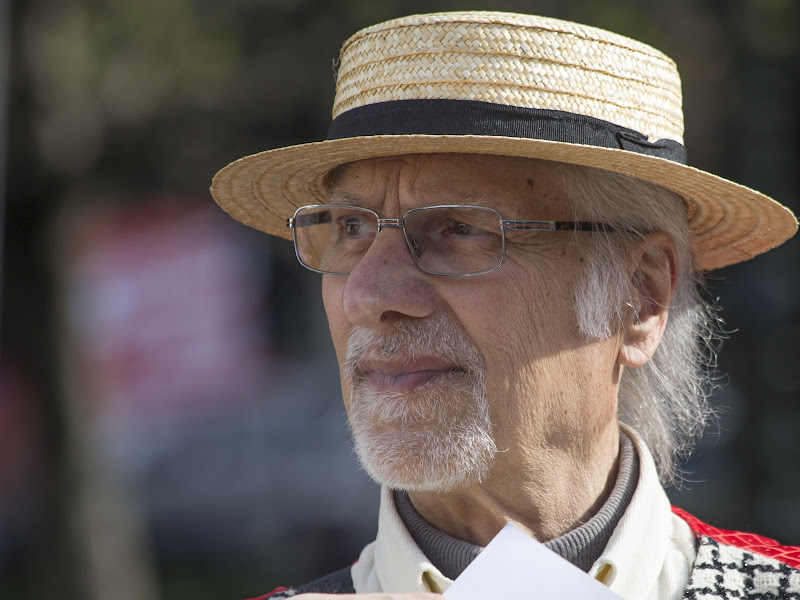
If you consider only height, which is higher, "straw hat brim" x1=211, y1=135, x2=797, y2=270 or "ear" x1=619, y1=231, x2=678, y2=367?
"straw hat brim" x1=211, y1=135, x2=797, y2=270

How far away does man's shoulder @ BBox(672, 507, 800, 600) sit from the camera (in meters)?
2.21

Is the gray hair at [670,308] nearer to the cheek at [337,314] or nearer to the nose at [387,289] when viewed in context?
the nose at [387,289]

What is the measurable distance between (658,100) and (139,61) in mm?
4968

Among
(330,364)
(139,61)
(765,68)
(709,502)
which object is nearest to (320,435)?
(330,364)

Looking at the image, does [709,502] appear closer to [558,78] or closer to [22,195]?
[22,195]

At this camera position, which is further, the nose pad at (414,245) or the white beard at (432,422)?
the nose pad at (414,245)

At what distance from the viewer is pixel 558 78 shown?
7.39ft

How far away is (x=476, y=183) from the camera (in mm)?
2332

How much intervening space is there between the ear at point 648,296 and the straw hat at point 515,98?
0.17m

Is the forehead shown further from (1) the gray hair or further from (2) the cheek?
(2) the cheek

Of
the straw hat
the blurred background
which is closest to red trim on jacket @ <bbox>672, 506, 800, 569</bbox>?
the straw hat

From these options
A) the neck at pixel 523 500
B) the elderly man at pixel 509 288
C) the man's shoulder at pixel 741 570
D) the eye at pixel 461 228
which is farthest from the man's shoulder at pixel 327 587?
the eye at pixel 461 228

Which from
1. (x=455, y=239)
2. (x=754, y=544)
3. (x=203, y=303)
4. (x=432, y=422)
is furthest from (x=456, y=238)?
(x=203, y=303)

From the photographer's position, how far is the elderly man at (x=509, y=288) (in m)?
2.23
